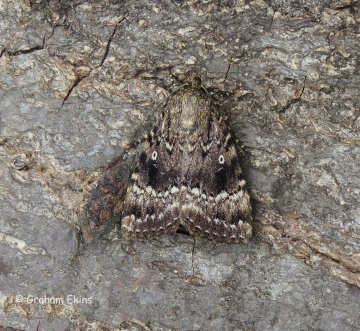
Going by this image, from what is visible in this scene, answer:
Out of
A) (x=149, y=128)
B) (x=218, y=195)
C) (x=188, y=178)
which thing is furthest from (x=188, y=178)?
(x=149, y=128)

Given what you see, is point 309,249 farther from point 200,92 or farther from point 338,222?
point 200,92

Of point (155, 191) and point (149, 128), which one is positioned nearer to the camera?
point (149, 128)

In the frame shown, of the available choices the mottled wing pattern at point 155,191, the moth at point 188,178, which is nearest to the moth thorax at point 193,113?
the moth at point 188,178

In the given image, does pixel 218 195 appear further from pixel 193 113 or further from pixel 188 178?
pixel 193 113

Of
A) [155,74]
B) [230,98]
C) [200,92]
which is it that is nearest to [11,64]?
Result: [155,74]

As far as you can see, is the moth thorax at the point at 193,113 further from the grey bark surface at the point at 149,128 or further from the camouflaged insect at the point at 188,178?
the grey bark surface at the point at 149,128

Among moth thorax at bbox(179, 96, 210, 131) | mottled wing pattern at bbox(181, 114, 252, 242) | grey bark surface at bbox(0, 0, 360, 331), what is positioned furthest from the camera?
moth thorax at bbox(179, 96, 210, 131)

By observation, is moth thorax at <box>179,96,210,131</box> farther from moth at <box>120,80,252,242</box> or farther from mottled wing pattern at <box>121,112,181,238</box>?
mottled wing pattern at <box>121,112,181,238</box>

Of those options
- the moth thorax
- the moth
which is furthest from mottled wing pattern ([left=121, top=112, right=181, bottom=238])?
the moth thorax

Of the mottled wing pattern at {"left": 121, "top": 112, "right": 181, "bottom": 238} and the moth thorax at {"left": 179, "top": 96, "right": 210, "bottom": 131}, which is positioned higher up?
the moth thorax at {"left": 179, "top": 96, "right": 210, "bottom": 131}
